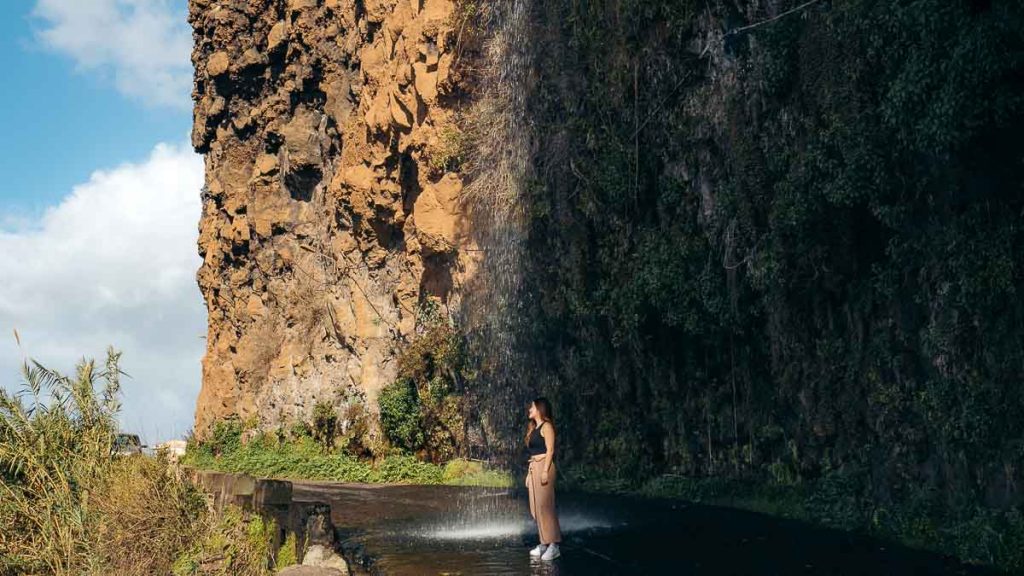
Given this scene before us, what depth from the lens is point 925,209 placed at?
39.2 feet

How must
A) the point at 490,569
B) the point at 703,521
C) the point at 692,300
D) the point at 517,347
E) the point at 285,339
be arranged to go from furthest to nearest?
the point at 285,339 → the point at 517,347 → the point at 692,300 → the point at 703,521 → the point at 490,569

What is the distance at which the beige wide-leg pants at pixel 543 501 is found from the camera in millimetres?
10648

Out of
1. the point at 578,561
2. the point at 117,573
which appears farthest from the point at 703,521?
the point at 117,573

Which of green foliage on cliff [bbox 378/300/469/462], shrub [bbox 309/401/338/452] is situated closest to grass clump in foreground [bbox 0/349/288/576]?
green foliage on cliff [bbox 378/300/469/462]

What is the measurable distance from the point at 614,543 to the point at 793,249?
495cm

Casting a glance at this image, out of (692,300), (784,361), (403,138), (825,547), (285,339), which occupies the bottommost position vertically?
(825,547)

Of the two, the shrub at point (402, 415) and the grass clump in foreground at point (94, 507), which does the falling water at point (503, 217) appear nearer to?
the shrub at point (402, 415)

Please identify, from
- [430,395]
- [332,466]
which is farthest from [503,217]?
[332,466]

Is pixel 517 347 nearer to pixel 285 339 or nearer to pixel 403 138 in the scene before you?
pixel 403 138

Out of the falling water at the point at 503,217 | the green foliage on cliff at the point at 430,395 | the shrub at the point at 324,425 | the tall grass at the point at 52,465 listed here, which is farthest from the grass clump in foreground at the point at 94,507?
the shrub at the point at 324,425

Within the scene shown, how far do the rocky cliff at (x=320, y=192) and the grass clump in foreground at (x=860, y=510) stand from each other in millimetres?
9789

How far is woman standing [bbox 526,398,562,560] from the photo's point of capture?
10656mm

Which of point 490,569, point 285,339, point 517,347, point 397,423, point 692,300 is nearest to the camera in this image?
point 490,569

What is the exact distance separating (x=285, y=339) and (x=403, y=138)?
1130 centimetres
